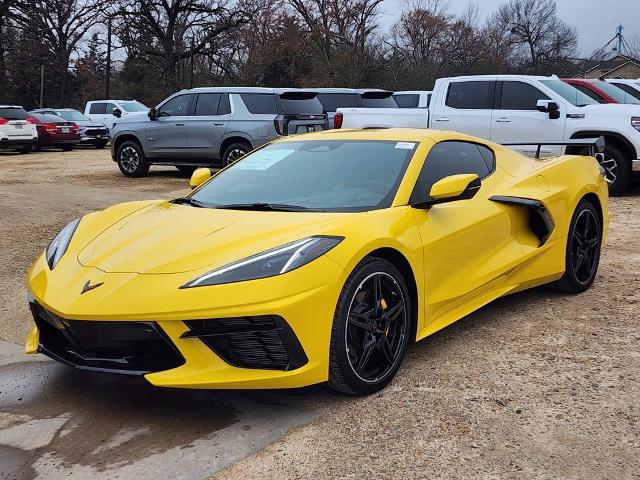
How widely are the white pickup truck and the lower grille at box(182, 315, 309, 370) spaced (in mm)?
7737

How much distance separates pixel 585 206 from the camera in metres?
5.28

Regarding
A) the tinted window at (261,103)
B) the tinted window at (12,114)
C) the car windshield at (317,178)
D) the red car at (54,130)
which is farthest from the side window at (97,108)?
the car windshield at (317,178)

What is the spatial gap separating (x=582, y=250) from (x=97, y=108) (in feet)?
81.8

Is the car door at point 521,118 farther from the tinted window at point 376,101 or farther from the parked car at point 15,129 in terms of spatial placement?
the parked car at point 15,129

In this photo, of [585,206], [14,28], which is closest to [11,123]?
[585,206]

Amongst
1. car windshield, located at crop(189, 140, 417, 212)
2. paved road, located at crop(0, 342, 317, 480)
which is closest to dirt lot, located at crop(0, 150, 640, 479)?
paved road, located at crop(0, 342, 317, 480)

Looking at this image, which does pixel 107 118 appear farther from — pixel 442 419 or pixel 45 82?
pixel 442 419

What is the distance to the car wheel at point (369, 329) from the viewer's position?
3.24m

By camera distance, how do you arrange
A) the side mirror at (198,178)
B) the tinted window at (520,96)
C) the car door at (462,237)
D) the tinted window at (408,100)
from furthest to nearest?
the tinted window at (408,100) → the tinted window at (520,96) → the side mirror at (198,178) → the car door at (462,237)

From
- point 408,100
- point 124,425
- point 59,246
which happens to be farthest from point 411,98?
point 124,425

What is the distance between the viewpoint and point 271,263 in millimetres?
3131

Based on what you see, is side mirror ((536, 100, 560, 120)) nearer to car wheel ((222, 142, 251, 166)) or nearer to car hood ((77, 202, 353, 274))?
car wheel ((222, 142, 251, 166))

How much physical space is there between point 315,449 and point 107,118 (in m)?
25.9

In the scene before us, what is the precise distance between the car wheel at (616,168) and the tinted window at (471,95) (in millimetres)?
1969
